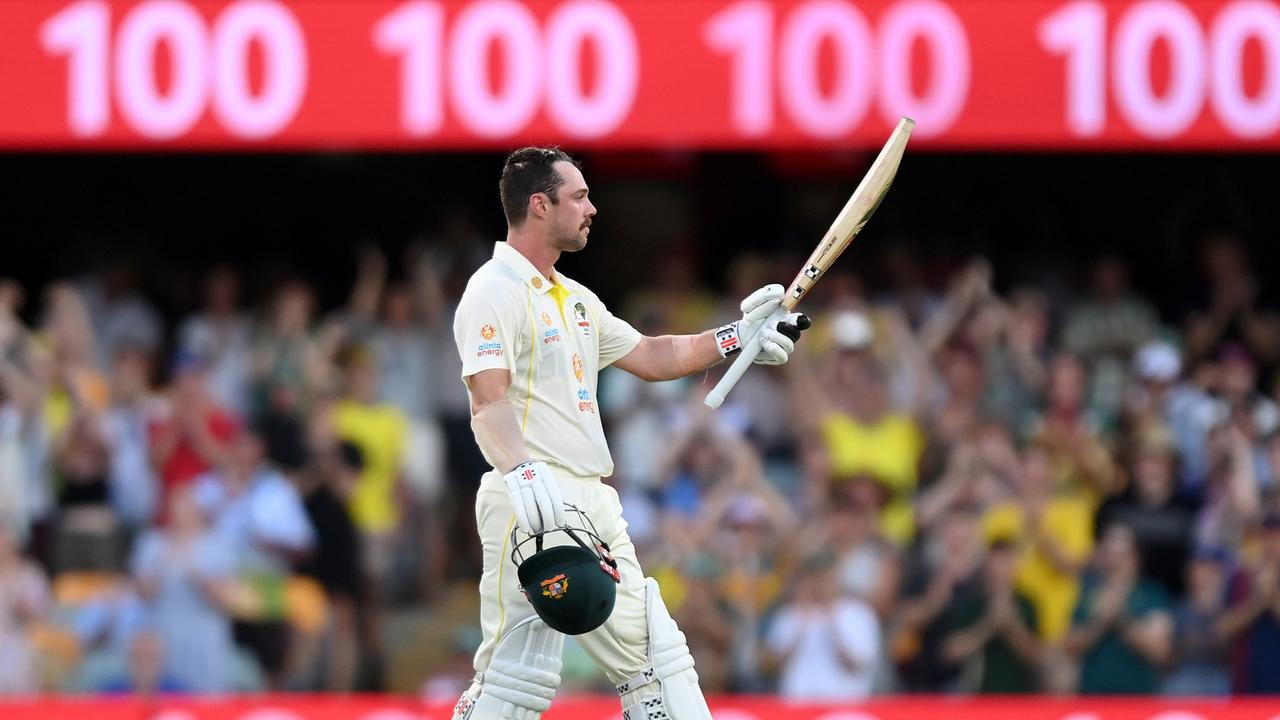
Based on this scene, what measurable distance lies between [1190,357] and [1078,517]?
1.37 m

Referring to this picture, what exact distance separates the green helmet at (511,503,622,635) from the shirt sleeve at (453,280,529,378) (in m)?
0.54

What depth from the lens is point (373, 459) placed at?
962cm

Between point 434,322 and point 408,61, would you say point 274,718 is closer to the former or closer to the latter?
point 434,322

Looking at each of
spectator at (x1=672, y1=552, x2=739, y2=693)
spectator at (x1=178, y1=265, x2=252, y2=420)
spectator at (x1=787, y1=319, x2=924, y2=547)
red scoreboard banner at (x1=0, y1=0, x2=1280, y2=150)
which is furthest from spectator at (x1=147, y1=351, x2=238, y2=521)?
spectator at (x1=787, y1=319, x2=924, y2=547)

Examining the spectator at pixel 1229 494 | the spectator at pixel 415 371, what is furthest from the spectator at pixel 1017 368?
the spectator at pixel 415 371

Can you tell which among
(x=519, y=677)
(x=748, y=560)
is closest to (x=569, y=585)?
(x=519, y=677)

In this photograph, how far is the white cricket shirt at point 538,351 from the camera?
5598mm

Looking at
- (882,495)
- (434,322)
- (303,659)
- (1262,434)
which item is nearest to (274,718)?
(303,659)

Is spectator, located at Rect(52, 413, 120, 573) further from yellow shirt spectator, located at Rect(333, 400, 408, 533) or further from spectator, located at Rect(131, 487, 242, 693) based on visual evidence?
yellow shirt spectator, located at Rect(333, 400, 408, 533)

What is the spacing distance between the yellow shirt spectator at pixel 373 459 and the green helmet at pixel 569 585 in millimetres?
4160

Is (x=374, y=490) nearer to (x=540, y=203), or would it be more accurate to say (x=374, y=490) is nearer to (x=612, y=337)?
(x=612, y=337)

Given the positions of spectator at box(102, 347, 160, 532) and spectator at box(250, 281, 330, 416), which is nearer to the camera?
spectator at box(102, 347, 160, 532)

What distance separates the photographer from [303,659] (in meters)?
9.46

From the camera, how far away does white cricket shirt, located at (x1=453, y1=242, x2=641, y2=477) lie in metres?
5.60
